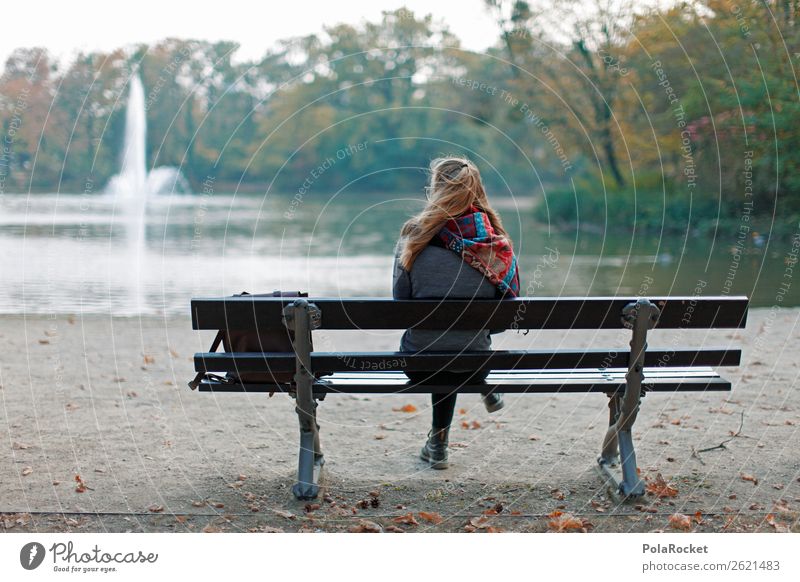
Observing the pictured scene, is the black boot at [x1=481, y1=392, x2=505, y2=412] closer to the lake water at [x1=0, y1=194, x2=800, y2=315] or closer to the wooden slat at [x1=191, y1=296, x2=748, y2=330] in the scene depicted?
the wooden slat at [x1=191, y1=296, x2=748, y2=330]

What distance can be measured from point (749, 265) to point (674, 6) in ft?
49.0

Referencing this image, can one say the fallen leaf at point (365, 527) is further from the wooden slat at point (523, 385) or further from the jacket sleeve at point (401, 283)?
the jacket sleeve at point (401, 283)

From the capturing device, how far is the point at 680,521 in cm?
386

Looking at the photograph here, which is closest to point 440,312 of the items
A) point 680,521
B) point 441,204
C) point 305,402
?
point 441,204

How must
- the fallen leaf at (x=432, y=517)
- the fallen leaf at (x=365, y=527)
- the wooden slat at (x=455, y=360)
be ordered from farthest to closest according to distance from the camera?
the wooden slat at (x=455, y=360) < the fallen leaf at (x=432, y=517) < the fallen leaf at (x=365, y=527)

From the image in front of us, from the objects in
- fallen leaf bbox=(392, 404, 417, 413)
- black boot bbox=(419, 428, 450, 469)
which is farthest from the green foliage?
black boot bbox=(419, 428, 450, 469)

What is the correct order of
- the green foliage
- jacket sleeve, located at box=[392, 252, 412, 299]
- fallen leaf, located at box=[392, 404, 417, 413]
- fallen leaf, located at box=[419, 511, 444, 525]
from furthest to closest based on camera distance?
the green foliage < fallen leaf, located at box=[392, 404, 417, 413] < jacket sleeve, located at box=[392, 252, 412, 299] < fallen leaf, located at box=[419, 511, 444, 525]

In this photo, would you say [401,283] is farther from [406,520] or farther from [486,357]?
[406,520]

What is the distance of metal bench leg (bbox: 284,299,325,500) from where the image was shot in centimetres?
392

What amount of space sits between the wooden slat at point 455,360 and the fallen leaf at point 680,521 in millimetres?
718

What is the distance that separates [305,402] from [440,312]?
0.76 meters

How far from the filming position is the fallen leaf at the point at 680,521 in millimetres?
3818

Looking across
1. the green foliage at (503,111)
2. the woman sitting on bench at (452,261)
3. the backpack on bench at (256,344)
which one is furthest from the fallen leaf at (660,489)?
the green foliage at (503,111)

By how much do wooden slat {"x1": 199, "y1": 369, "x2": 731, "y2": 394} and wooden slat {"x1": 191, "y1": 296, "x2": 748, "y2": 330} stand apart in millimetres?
304
